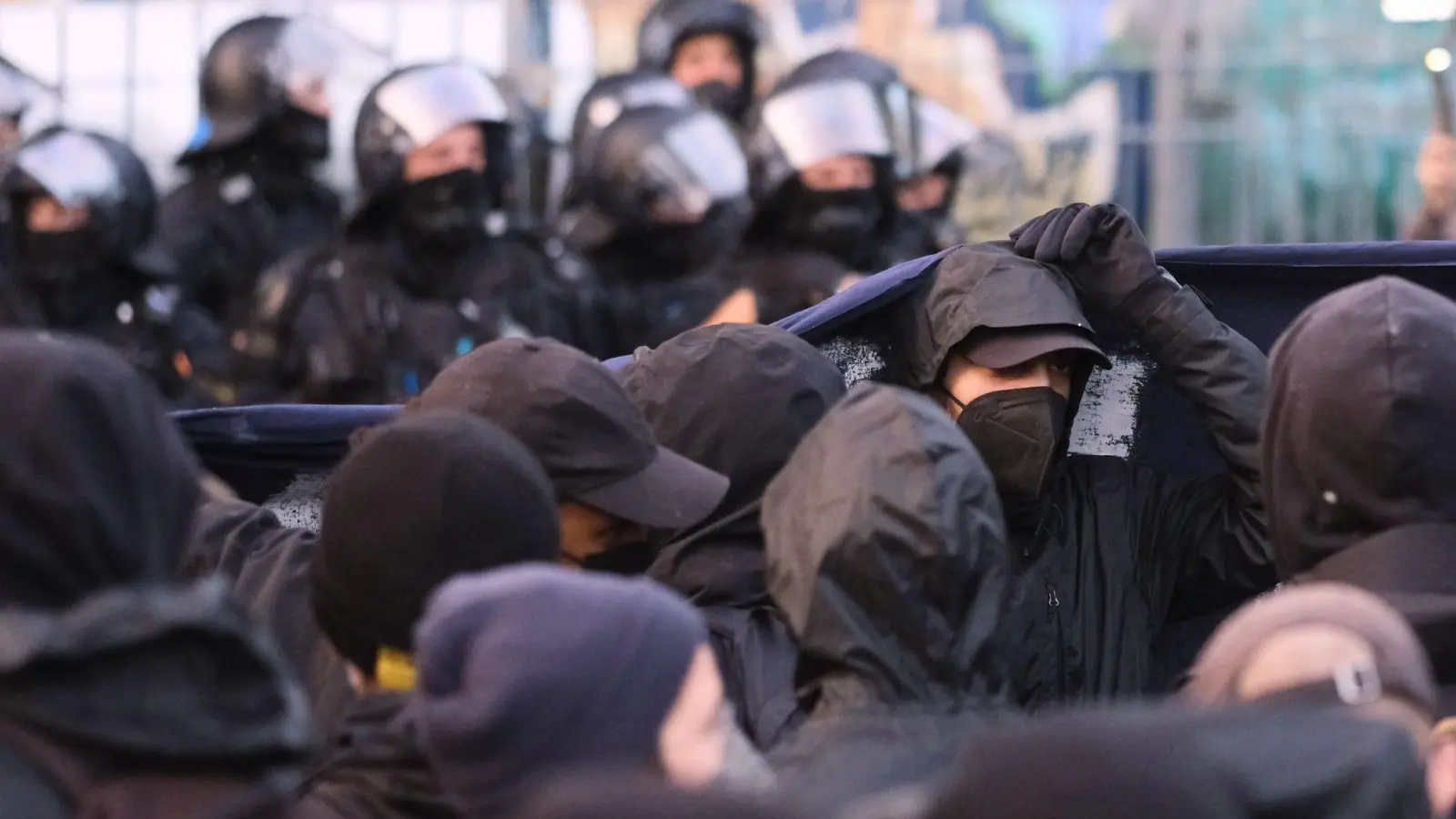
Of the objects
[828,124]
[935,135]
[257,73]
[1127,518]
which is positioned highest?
[257,73]

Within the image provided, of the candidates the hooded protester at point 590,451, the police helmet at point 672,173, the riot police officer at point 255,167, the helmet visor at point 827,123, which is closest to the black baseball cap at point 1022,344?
the hooded protester at point 590,451

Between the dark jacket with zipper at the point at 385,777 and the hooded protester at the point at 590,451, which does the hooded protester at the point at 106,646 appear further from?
the hooded protester at the point at 590,451

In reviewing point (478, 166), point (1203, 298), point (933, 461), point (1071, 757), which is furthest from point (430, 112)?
point (1071, 757)

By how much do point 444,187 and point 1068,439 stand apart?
13.4 ft

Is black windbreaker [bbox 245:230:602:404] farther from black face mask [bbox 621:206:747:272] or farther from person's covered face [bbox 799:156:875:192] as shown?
person's covered face [bbox 799:156:875:192]

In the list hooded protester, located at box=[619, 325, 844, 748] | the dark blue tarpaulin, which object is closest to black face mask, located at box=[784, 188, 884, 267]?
the dark blue tarpaulin

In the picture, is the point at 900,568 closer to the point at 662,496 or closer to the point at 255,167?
the point at 662,496

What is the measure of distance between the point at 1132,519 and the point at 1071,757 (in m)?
2.10

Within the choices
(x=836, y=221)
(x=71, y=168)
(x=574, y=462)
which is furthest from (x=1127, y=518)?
(x=71, y=168)

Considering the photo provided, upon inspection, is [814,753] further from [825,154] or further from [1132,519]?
[825,154]

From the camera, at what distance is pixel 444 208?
24.5 ft

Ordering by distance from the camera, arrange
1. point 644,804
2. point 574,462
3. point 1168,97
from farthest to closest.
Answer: point 1168,97
point 574,462
point 644,804

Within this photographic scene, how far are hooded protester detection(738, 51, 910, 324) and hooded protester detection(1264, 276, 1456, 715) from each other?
406cm

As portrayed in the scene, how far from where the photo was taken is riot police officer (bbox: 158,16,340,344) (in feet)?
29.7
